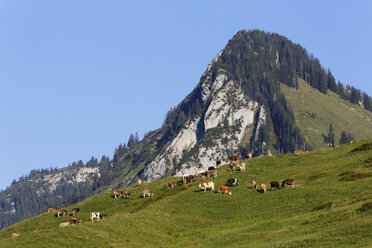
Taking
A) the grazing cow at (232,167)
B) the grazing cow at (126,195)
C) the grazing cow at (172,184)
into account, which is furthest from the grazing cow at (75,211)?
the grazing cow at (232,167)

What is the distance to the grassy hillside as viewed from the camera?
45.6m

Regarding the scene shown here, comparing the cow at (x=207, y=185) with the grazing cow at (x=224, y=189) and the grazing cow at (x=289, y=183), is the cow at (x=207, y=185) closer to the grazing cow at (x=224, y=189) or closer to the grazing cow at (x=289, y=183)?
the grazing cow at (x=224, y=189)

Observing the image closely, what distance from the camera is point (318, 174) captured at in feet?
226

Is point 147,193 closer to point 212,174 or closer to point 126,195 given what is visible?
point 126,195

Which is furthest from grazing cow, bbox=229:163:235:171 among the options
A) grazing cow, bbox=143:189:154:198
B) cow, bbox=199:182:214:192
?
grazing cow, bbox=143:189:154:198

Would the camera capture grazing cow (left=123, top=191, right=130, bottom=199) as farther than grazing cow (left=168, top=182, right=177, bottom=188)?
No

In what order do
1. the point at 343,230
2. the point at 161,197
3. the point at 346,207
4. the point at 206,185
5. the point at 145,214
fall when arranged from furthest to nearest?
the point at 161,197 < the point at 206,185 < the point at 145,214 < the point at 346,207 < the point at 343,230

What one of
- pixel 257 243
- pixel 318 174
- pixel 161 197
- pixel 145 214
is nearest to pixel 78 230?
pixel 145 214

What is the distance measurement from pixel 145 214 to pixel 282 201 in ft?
51.4

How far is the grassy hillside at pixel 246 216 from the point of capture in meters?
45.6

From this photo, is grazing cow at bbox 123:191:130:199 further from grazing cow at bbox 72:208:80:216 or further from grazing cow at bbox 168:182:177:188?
grazing cow at bbox 72:208:80:216

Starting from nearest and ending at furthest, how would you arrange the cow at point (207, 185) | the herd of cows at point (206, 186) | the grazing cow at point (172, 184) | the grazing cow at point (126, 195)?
the herd of cows at point (206, 186) < the cow at point (207, 185) < the grazing cow at point (126, 195) < the grazing cow at point (172, 184)

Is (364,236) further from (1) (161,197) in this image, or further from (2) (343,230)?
(1) (161,197)

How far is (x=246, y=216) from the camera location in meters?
57.3
